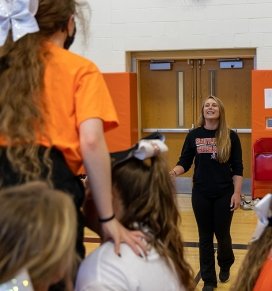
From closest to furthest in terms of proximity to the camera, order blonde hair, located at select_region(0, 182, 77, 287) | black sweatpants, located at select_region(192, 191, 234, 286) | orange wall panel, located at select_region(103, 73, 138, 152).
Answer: blonde hair, located at select_region(0, 182, 77, 287), black sweatpants, located at select_region(192, 191, 234, 286), orange wall panel, located at select_region(103, 73, 138, 152)

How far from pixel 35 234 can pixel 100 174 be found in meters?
0.45

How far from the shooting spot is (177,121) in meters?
8.30

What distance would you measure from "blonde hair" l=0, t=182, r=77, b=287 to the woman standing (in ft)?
9.56

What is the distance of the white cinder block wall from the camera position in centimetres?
753

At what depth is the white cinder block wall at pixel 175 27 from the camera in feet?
24.7

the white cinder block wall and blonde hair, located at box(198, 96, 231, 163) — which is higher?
the white cinder block wall

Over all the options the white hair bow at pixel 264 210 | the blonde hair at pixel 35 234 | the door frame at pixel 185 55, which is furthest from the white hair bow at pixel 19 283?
the door frame at pixel 185 55

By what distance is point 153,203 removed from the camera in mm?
1541

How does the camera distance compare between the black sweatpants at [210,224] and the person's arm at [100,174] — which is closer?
the person's arm at [100,174]

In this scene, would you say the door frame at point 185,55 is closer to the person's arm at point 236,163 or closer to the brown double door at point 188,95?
the brown double door at point 188,95

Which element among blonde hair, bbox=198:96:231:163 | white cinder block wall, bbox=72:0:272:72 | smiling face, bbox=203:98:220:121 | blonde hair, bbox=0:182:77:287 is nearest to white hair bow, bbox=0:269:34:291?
blonde hair, bbox=0:182:77:287

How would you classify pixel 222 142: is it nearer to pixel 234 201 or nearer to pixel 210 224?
pixel 234 201

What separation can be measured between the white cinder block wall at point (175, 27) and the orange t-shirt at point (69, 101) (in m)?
5.89

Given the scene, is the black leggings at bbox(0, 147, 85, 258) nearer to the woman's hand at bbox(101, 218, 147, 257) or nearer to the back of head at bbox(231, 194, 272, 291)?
the woman's hand at bbox(101, 218, 147, 257)
